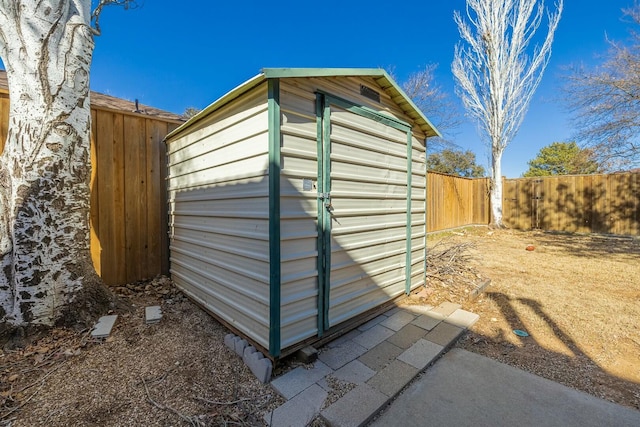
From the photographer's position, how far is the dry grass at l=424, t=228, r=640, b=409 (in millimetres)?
2059

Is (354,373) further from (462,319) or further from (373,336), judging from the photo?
(462,319)

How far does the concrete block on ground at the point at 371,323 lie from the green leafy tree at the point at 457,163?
16.4m

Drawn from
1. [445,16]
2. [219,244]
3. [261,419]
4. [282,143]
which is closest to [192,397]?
[261,419]

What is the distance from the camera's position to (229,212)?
7.87 feet

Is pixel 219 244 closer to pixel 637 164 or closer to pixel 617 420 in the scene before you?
pixel 617 420

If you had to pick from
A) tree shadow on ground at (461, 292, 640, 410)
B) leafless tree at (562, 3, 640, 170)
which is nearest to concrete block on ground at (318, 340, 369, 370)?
tree shadow on ground at (461, 292, 640, 410)

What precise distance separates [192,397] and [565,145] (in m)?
24.0

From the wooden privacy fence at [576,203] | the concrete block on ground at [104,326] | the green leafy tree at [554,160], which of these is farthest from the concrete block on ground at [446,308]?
the green leafy tree at [554,160]

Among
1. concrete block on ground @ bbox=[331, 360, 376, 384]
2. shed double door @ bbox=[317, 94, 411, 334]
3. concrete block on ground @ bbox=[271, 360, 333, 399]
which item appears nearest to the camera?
concrete block on ground @ bbox=[271, 360, 333, 399]

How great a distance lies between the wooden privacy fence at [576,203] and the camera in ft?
25.4

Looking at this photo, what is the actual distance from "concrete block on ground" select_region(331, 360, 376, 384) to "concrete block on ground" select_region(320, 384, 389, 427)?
9 cm

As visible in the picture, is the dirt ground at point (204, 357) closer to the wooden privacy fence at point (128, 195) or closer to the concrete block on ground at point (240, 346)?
the concrete block on ground at point (240, 346)

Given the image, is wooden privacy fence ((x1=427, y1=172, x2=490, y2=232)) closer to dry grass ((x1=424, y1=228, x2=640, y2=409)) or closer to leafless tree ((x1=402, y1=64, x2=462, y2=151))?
dry grass ((x1=424, y1=228, x2=640, y2=409))

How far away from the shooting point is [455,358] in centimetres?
227
